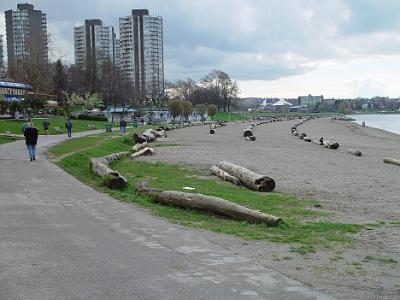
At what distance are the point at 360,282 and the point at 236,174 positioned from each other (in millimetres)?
10566

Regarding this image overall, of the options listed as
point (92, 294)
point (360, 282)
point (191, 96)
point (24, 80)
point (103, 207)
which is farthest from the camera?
point (191, 96)

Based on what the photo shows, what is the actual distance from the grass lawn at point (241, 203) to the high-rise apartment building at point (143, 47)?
148 m

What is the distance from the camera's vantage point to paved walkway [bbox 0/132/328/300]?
594cm

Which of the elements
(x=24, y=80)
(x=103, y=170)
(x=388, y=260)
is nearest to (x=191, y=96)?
(x=24, y=80)

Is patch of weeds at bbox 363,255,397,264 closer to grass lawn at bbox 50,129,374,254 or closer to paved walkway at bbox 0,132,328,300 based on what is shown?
grass lawn at bbox 50,129,374,254

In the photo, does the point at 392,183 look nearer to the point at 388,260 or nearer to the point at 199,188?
the point at 199,188

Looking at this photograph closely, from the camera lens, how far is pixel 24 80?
95.6m

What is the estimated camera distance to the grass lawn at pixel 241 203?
30.3 ft

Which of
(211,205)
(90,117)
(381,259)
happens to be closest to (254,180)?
(211,205)

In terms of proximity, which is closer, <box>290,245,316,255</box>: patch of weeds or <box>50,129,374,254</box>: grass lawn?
<box>290,245,316,255</box>: patch of weeds

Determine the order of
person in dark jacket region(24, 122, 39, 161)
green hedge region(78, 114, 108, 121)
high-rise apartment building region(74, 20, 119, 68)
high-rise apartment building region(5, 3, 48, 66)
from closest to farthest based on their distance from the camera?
person in dark jacket region(24, 122, 39, 161)
green hedge region(78, 114, 108, 121)
high-rise apartment building region(5, 3, 48, 66)
high-rise apartment building region(74, 20, 119, 68)

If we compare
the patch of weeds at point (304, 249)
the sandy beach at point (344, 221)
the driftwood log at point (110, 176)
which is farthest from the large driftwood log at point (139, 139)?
the patch of weeds at point (304, 249)

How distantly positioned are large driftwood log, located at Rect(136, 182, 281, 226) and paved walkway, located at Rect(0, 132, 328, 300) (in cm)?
94

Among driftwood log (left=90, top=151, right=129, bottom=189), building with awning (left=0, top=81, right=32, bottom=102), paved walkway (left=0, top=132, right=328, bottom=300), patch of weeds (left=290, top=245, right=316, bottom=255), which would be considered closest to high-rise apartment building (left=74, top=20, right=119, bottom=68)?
building with awning (left=0, top=81, right=32, bottom=102)
